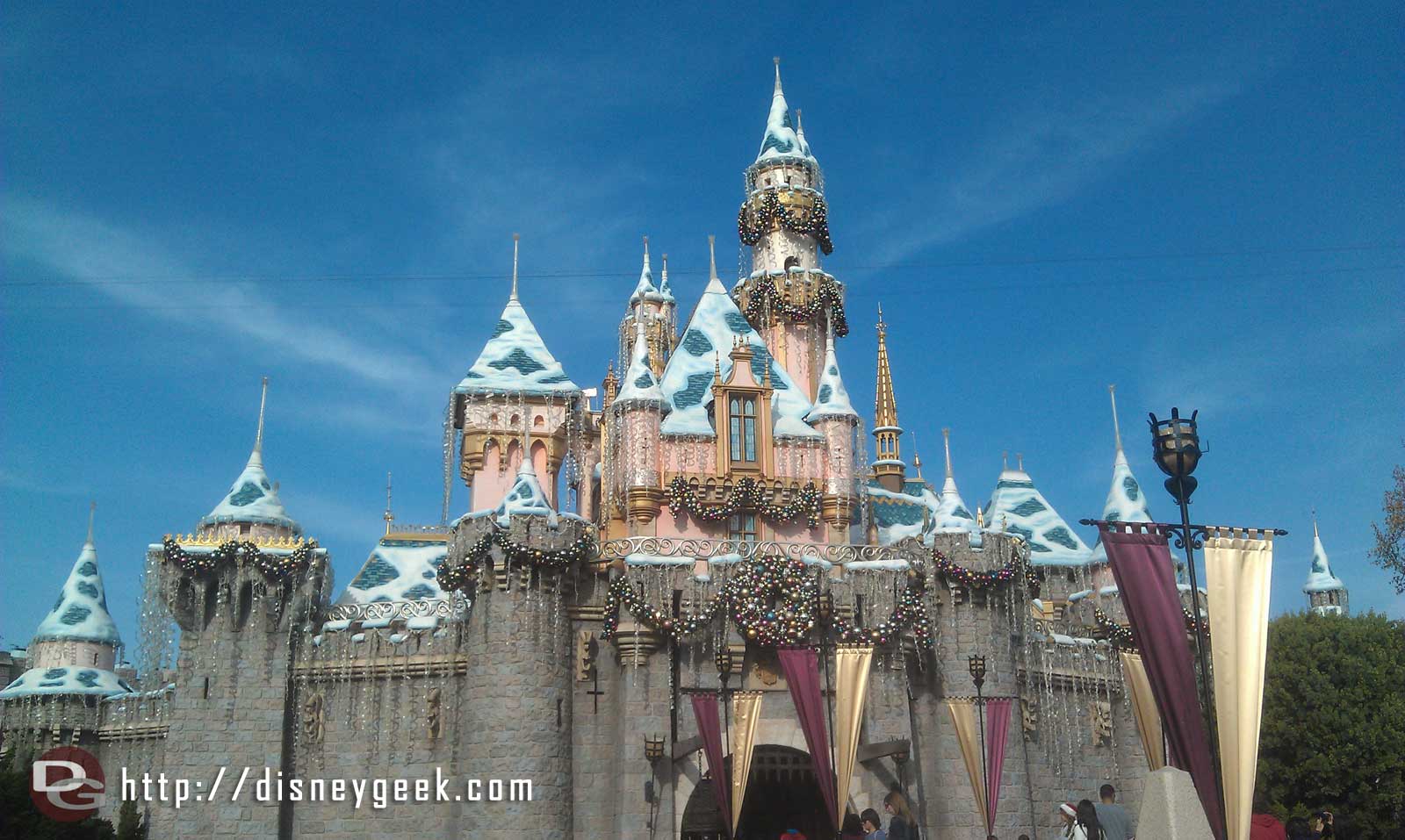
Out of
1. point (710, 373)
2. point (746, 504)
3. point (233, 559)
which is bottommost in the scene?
point (233, 559)

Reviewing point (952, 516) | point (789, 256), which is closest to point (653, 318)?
point (789, 256)

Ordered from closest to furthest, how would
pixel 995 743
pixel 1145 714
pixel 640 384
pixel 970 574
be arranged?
pixel 1145 714
pixel 995 743
pixel 970 574
pixel 640 384

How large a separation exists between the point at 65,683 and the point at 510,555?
14.3 m

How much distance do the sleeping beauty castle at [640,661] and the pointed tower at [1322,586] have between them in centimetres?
3006

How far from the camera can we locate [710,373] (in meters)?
32.8

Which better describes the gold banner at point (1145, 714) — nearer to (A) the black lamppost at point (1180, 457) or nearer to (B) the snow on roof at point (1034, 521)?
(A) the black lamppost at point (1180, 457)

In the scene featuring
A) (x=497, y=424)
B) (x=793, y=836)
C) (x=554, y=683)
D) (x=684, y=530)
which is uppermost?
(x=497, y=424)

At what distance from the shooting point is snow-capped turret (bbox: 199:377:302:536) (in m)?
28.9

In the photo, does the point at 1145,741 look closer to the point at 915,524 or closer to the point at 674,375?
the point at 915,524

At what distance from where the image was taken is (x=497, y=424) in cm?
3500

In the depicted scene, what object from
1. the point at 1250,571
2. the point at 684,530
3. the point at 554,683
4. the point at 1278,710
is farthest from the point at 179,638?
the point at 1278,710

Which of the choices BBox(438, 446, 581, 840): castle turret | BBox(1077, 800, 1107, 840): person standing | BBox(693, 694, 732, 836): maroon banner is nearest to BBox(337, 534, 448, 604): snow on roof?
BBox(438, 446, 581, 840): castle turret

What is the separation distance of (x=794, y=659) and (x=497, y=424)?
45.1ft

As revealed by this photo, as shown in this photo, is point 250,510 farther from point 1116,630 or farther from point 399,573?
point 1116,630
